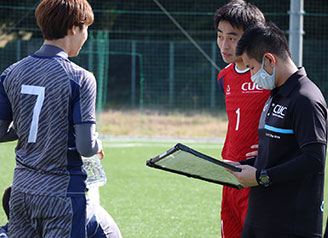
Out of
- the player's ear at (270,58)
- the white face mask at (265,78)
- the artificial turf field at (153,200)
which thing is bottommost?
the artificial turf field at (153,200)

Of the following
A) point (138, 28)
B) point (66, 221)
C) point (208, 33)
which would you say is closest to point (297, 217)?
point (66, 221)

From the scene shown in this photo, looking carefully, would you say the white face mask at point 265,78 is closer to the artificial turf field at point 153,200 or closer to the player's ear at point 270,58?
the player's ear at point 270,58

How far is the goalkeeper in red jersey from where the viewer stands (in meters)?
3.39

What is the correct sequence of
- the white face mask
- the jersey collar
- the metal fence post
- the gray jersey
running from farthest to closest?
the metal fence post → the white face mask → the jersey collar → the gray jersey

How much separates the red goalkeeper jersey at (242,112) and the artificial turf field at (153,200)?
6.16 ft

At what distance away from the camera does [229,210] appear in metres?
3.51

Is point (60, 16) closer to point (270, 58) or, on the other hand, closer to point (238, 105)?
point (270, 58)

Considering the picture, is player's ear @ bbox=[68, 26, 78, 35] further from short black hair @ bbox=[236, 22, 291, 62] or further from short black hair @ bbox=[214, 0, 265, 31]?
short black hair @ bbox=[214, 0, 265, 31]

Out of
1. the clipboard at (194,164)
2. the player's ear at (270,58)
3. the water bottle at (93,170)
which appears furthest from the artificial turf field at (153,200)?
the player's ear at (270,58)

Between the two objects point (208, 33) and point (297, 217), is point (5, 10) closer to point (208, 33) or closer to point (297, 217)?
point (208, 33)

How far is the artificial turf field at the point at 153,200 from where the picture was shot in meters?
5.35

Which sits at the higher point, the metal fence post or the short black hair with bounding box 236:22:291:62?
the metal fence post

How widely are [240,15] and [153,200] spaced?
11.9 feet

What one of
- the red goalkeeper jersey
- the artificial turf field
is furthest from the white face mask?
the artificial turf field
